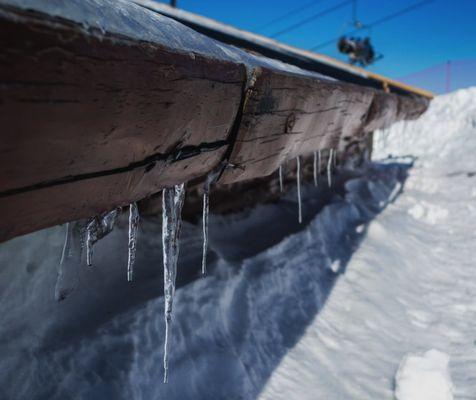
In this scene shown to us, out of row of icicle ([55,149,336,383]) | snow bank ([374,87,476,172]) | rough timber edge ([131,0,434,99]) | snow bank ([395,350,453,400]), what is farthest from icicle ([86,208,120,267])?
snow bank ([374,87,476,172])

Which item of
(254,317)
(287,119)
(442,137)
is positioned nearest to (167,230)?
(287,119)

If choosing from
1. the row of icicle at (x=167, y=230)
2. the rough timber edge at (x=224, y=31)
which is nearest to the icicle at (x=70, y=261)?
the row of icicle at (x=167, y=230)

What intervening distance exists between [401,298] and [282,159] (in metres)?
1.87

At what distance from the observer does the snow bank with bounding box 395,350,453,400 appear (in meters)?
1.73

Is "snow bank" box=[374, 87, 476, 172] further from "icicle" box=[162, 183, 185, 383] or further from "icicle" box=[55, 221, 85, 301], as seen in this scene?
"icicle" box=[55, 221, 85, 301]

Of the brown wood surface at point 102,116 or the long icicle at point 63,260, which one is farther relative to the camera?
the long icicle at point 63,260

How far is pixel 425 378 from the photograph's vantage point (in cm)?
181

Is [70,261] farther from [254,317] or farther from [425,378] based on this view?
[425,378]

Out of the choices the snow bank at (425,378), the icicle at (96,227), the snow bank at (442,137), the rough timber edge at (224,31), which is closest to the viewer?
the icicle at (96,227)

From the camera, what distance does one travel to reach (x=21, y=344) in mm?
1475

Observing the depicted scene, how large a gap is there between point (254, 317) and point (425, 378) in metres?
0.95

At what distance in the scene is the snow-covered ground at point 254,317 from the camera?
1.54 m

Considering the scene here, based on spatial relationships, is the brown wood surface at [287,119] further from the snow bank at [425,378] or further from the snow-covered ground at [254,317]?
the snow bank at [425,378]

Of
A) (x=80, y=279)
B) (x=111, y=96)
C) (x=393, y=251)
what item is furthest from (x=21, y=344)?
(x=393, y=251)
